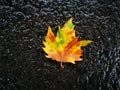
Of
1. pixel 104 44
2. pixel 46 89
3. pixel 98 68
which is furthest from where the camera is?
pixel 104 44

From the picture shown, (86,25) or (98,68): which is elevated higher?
(86,25)

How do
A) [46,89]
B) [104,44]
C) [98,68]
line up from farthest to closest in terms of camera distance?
[104,44] < [98,68] < [46,89]

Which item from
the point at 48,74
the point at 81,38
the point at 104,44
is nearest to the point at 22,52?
the point at 48,74

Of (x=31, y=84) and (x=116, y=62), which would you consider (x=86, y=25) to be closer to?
(x=116, y=62)
